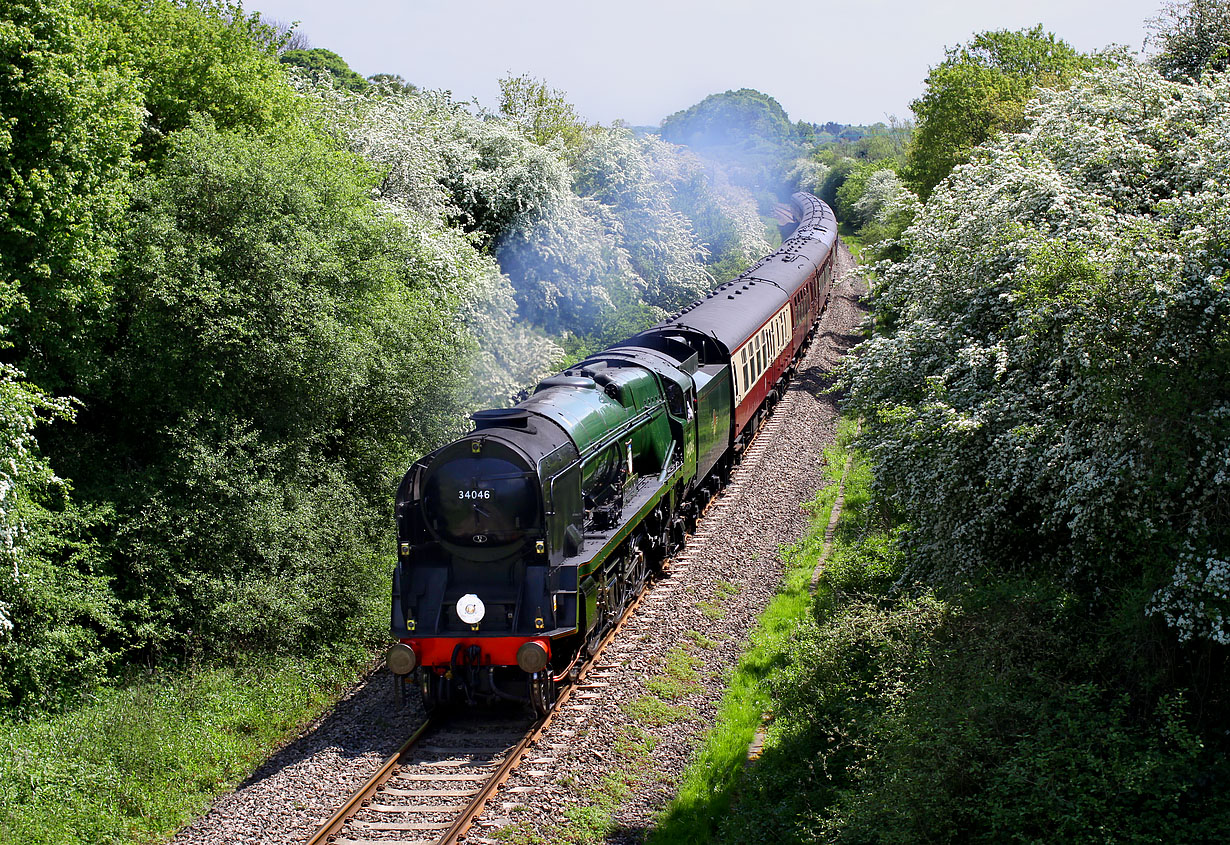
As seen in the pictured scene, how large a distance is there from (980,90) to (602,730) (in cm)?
3360

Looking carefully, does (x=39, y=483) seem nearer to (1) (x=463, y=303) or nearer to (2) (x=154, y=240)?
(2) (x=154, y=240)

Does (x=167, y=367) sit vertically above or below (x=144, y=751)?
above

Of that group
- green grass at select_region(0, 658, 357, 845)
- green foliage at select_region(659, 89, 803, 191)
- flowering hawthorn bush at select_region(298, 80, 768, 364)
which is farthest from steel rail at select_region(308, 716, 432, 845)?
green foliage at select_region(659, 89, 803, 191)

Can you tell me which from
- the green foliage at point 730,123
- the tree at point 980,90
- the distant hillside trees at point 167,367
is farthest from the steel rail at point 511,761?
the green foliage at point 730,123

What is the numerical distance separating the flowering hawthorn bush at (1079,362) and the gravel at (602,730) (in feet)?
11.5

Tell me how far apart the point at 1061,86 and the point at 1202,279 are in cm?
2978

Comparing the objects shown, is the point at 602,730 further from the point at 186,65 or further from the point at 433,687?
the point at 186,65

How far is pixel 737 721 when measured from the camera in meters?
11.0

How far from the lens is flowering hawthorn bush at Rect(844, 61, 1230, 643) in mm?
7078

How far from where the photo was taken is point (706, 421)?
17219 millimetres

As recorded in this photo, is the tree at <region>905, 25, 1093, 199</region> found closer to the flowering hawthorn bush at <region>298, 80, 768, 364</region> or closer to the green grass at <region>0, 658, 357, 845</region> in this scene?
the flowering hawthorn bush at <region>298, 80, 768, 364</region>

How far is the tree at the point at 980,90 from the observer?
34281mm

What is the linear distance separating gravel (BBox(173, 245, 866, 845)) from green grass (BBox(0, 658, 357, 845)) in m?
0.44

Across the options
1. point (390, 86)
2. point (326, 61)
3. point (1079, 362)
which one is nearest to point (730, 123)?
point (326, 61)
